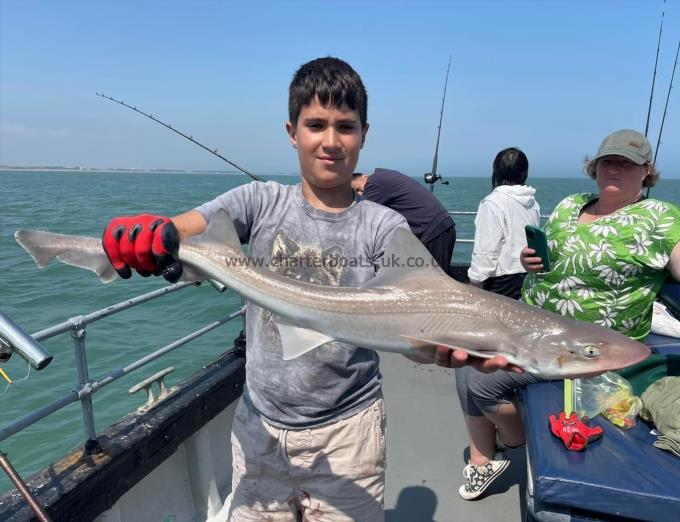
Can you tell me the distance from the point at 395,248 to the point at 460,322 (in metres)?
0.43

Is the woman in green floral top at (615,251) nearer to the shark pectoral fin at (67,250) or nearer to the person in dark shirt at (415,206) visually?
the person in dark shirt at (415,206)

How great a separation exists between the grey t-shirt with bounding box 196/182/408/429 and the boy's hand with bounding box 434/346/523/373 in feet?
1.32

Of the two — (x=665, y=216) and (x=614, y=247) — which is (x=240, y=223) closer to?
(x=614, y=247)

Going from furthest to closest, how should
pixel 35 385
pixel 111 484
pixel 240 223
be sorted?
pixel 35 385, pixel 111 484, pixel 240 223

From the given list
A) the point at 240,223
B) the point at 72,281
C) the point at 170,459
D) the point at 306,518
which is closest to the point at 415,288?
the point at 240,223

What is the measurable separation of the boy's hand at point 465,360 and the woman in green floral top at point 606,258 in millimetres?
1445

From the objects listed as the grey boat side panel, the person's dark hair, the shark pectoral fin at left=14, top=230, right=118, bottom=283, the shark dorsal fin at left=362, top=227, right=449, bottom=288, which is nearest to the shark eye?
the shark dorsal fin at left=362, top=227, right=449, bottom=288

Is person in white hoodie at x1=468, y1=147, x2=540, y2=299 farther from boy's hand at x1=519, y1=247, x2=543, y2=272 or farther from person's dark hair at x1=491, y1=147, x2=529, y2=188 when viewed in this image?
boy's hand at x1=519, y1=247, x2=543, y2=272

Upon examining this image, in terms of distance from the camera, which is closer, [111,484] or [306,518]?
[306,518]

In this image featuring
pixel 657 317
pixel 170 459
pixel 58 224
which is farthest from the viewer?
pixel 58 224

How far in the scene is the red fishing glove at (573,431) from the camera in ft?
9.00

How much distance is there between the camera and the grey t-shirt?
2303 millimetres

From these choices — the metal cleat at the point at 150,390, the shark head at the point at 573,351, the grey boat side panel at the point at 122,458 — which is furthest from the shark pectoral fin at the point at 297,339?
the metal cleat at the point at 150,390

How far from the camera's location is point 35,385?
28.3 ft
